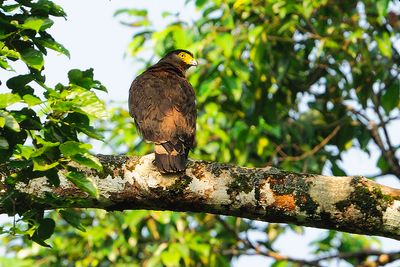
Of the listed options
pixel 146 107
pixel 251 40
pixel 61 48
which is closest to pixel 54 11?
pixel 61 48

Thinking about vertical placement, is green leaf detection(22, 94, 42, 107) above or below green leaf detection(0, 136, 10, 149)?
above

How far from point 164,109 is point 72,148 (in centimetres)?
233

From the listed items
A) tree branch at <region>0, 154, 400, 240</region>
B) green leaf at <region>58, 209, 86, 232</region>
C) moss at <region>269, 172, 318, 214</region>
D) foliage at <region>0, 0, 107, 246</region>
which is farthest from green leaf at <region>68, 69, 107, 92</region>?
moss at <region>269, 172, 318, 214</region>

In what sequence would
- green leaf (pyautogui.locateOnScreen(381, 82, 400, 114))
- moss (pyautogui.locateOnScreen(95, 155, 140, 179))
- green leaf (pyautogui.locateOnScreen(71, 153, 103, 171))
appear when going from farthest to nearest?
green leaf (pyautogui.locateOnScreen(381, 82, 400, 114)), moss (pyautogui.locateOnScreen(95, 155, 140, 179)), green leaf (pyautogui.locateOnScreen(71, 153, 103, 171))

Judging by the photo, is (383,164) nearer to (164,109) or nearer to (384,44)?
(384,44)

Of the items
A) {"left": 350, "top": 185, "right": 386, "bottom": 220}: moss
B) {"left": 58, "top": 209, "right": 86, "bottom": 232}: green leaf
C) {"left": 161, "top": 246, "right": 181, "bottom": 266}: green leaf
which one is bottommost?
{"left": 161, "top": 246, "right": 181, "bottom": 266}: green leaf

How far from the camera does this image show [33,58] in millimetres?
2902

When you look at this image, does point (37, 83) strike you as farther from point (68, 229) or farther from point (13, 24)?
point (68, 229)

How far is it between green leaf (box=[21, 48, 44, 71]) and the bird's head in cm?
332

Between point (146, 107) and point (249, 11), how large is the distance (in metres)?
1.43

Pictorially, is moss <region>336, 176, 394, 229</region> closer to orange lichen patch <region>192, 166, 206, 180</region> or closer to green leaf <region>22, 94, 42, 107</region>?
orange lichen patch <region>192, 166, 206, 180</region>

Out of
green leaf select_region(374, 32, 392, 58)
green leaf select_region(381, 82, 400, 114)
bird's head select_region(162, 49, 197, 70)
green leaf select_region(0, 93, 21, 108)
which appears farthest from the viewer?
bird's head select_region(162, 49, 197, 70)

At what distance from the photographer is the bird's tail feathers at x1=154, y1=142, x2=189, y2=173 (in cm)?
359

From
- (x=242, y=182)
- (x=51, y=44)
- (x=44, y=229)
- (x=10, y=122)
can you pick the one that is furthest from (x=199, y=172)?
(x=10, y=122)
